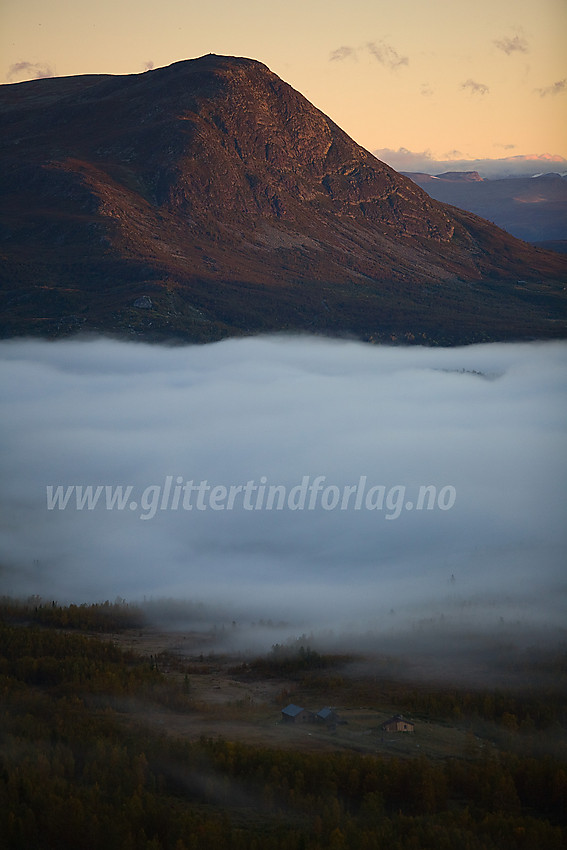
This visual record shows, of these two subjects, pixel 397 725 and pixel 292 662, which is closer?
pixel 397 725

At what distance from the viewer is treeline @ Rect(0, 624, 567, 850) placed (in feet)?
202

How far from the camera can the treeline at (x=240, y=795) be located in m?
61.7

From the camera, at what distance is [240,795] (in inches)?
2704

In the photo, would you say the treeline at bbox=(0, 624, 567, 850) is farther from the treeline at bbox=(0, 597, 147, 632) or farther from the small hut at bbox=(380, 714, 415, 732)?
the treeline at bbox=(0, 597, 147, 632)

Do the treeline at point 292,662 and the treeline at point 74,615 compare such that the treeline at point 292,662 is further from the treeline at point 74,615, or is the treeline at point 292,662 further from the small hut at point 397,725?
the small hut at point 397,725

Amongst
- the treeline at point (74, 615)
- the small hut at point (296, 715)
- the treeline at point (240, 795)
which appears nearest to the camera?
the treeline at point (240, 795)

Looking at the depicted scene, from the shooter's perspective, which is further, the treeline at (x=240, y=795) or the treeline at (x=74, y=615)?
the treeline at (x=74, y=615)

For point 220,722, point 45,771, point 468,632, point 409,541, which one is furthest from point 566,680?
point 409,541

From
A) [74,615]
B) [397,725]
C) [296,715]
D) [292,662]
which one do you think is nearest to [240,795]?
[296,715]

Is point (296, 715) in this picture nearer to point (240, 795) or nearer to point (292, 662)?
point (240, 795)

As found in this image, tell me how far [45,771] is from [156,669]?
3464cm

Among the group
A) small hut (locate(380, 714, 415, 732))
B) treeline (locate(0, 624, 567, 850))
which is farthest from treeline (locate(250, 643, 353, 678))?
treeline (locate(0, 624, 567, 850))

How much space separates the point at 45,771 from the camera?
69.4 meters

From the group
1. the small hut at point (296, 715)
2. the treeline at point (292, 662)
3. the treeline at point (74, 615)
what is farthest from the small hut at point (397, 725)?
the treeline at point (74, 615)
